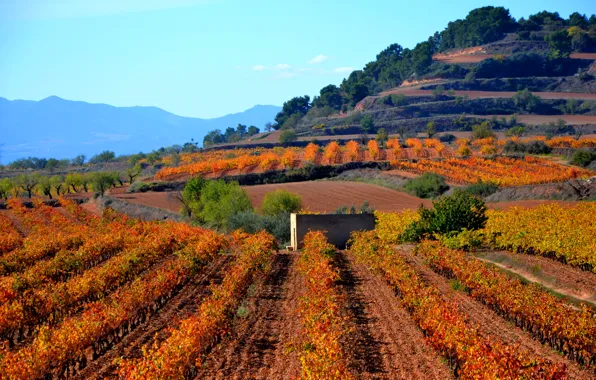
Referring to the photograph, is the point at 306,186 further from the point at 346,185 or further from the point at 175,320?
the point at 175,320

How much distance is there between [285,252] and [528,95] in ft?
480

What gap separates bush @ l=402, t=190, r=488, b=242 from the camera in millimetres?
37812

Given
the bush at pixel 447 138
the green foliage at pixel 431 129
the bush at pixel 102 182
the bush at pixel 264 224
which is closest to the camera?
the bush at pixel 264 224

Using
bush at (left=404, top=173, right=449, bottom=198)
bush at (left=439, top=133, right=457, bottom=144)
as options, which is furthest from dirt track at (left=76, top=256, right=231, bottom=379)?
bush at (left=439, top=133, right=457, bottom=144)

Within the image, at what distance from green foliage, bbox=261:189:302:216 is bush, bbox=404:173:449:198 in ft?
51.7

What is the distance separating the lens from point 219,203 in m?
59.1

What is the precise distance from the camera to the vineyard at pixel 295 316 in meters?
15.6

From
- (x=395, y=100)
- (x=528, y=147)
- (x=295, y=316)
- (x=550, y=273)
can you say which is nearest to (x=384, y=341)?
(x=295, y=316)

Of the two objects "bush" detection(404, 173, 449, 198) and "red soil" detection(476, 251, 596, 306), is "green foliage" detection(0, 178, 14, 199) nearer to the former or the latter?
"bush" detection(404, 173, 449, 198)

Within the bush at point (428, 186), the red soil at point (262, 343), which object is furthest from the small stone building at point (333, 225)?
the bush at point (428, 186)

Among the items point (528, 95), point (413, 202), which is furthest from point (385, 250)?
point (528, 95)

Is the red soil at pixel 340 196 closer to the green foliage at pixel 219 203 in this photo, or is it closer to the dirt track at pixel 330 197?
the dirt track at pixel 330 197

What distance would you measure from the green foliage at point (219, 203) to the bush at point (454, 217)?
61.8ft

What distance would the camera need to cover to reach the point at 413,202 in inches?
2544
